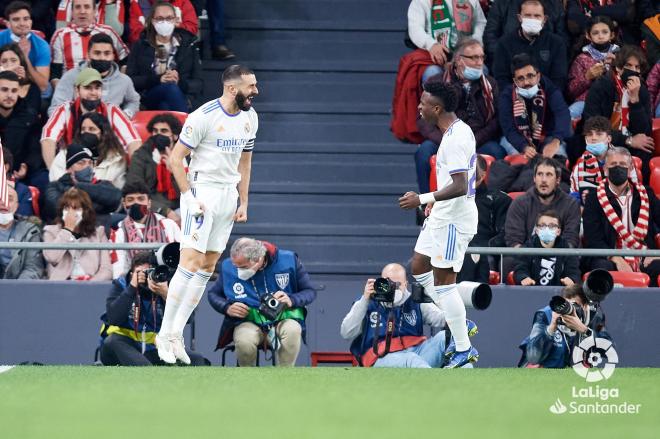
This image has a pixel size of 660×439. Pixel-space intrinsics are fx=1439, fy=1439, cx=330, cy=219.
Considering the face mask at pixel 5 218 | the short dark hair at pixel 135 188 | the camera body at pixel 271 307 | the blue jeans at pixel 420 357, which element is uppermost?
the short dark hair at pixel 135 188

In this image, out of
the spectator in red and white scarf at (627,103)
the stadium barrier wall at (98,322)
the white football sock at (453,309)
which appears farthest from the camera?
the spectator in red and white scarf at (627,103)

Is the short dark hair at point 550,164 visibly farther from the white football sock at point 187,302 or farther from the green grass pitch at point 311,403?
the white football sock at point 187,302

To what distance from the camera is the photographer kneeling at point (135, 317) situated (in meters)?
9.70

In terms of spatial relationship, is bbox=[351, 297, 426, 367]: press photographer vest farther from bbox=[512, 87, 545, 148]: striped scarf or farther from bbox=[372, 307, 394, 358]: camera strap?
bbox=[512, 87, 545, 148]: striped scarf

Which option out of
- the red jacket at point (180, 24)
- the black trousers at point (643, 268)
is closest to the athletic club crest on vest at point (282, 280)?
the black trousers at point (643, 268)

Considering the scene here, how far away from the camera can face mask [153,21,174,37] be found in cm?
1306

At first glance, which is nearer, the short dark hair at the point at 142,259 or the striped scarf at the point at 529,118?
the short dark hair at the point at 142,259

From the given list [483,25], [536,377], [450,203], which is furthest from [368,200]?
[536,377]

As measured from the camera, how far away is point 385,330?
32.6 ft

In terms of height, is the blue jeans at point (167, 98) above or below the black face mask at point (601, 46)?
below

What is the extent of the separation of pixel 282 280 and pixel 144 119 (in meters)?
3.06

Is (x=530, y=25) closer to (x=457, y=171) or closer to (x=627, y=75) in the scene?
(x=627, y=75)

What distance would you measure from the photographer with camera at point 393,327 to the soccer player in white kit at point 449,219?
0.54 meters

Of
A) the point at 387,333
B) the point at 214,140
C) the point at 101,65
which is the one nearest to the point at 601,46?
the point at 101,65
